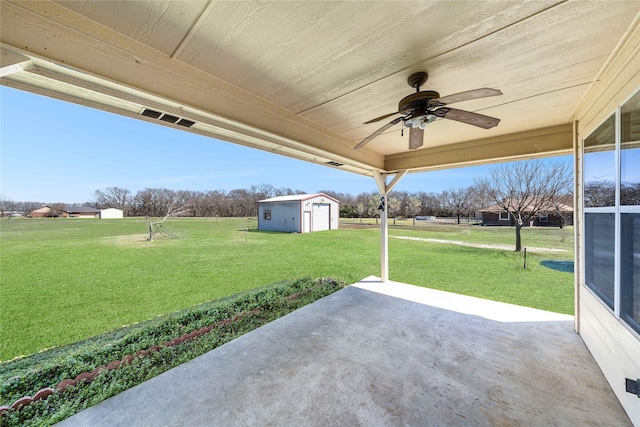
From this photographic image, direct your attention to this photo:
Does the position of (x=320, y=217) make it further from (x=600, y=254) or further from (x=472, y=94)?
(x=472, y=94)

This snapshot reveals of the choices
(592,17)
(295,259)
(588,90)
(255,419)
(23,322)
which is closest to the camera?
(592,17)

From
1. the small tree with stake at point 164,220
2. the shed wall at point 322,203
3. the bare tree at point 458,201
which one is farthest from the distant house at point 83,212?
the bare tree at point 458,201

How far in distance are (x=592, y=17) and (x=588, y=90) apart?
3.57 feet

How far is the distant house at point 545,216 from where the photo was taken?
205 inches

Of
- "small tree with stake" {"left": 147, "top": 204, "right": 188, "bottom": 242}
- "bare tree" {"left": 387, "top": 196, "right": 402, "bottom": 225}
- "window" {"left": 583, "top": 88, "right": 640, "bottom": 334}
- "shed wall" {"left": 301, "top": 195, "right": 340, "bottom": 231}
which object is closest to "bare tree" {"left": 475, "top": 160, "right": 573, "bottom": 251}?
"window" {"left": 583, "top": 88, "right": 640, "bottom": 334}

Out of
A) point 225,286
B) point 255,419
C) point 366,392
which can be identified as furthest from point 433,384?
point 225,286

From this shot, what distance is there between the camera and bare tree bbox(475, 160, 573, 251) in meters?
6.25

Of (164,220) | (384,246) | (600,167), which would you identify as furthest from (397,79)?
(164,220)

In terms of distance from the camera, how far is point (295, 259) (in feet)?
21.5

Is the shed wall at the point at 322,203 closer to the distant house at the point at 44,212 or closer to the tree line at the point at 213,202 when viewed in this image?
the tree line at the point at 213,202

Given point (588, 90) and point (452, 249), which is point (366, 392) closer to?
point (588, 90)

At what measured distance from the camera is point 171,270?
17.1 feet

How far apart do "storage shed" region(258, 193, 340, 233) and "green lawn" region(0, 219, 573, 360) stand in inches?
89.7

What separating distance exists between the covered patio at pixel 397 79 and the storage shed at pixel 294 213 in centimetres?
903
